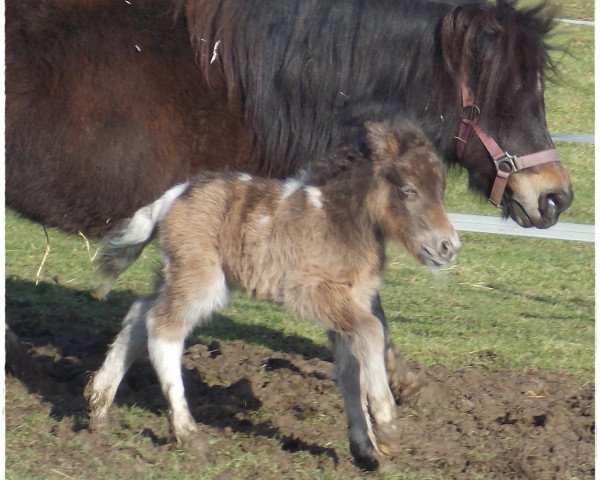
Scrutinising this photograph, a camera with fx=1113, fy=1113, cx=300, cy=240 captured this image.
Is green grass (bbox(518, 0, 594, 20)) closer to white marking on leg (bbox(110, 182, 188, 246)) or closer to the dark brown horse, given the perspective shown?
the dark brown horse

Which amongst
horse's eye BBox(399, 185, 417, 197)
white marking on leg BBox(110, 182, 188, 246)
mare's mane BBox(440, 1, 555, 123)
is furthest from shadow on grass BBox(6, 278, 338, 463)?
mare's mane BBox(440, 1, 555, 123)

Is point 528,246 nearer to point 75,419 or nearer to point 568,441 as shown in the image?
point 568,441

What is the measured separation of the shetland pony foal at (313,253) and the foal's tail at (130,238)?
2 centimetres

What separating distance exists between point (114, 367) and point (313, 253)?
110cm

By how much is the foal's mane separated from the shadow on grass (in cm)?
127

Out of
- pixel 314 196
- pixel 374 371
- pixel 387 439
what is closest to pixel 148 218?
pixel 314 196

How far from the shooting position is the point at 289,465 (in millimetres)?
4680

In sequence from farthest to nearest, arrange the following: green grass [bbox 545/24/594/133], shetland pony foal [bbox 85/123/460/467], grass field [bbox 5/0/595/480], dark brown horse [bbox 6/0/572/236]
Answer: green grass [bbox 545/24/594/133], dark brown horse [bbox 6/0/572/236], grass field [bbox 5/0/595/480], shetland pony foal [bbox 85/123/460/467]

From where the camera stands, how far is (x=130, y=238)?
512cm

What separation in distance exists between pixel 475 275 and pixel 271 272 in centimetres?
434

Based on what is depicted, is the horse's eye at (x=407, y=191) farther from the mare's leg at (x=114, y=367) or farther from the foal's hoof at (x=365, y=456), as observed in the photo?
the mare's leg at (x=114, y=367)

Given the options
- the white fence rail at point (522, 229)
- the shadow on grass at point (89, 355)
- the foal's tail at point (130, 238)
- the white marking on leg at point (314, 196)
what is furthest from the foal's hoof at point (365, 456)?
the white fence rail at point (522, 229)

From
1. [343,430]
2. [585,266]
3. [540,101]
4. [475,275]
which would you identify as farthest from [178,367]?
[585,266]

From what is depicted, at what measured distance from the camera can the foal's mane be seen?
17.7ft
